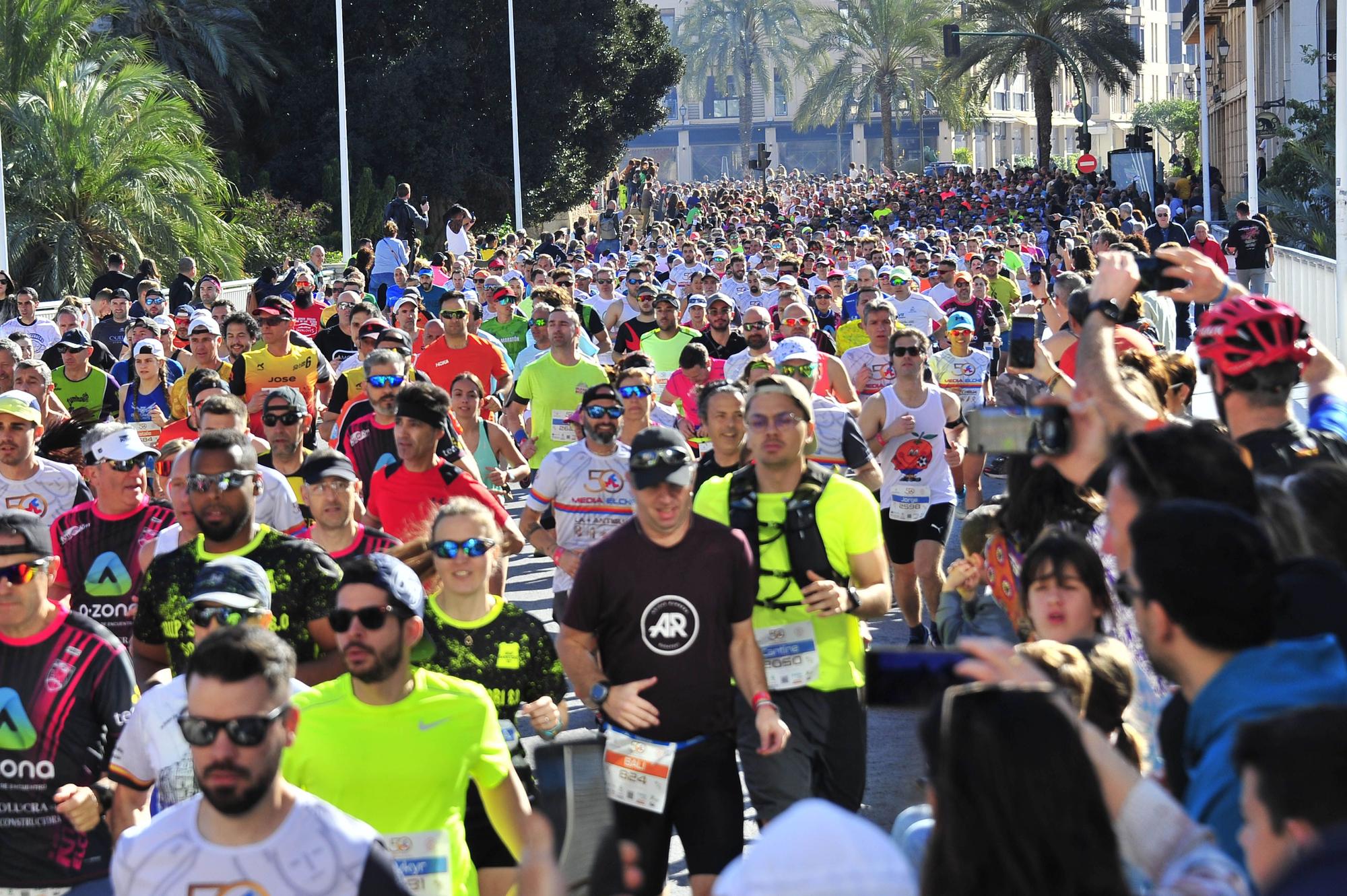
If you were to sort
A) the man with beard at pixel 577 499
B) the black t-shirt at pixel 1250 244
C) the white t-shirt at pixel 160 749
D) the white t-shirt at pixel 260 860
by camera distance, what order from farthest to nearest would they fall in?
the black t-shirt at pixel 1250 244, the man with beard at pixel 577 499, the white t-shirt at pixel 160 749, the white t-shirt at pixel 260 860

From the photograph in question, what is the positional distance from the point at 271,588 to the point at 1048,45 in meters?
55.3

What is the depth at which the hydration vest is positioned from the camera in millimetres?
5988

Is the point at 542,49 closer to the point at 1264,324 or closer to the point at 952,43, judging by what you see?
the point at 952,43

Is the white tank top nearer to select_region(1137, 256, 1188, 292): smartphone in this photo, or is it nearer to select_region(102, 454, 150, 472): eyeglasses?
select_region(102, 454, 150, 472): eyeglasses

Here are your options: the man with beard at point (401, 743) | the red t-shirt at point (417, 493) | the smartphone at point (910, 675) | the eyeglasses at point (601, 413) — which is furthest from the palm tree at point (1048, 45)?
the smartphone at point (910, 675)

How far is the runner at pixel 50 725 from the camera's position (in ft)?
16.8

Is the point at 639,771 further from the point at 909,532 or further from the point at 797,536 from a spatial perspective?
the point at 909,532

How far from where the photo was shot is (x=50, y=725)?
5203 millimetres

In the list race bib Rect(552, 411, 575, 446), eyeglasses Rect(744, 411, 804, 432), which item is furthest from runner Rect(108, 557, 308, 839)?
race bib Rect(552, 411, 575, 446)

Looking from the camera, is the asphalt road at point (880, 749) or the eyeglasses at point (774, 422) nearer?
the eyeglasses at point (774, 422)

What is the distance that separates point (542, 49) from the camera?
48438mm

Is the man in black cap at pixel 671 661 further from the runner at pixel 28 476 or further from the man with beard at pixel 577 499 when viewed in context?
the runner at pixel 28 476

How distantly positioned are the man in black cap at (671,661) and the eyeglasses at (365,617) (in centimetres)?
88

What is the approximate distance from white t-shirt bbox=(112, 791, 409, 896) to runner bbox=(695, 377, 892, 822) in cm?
213
